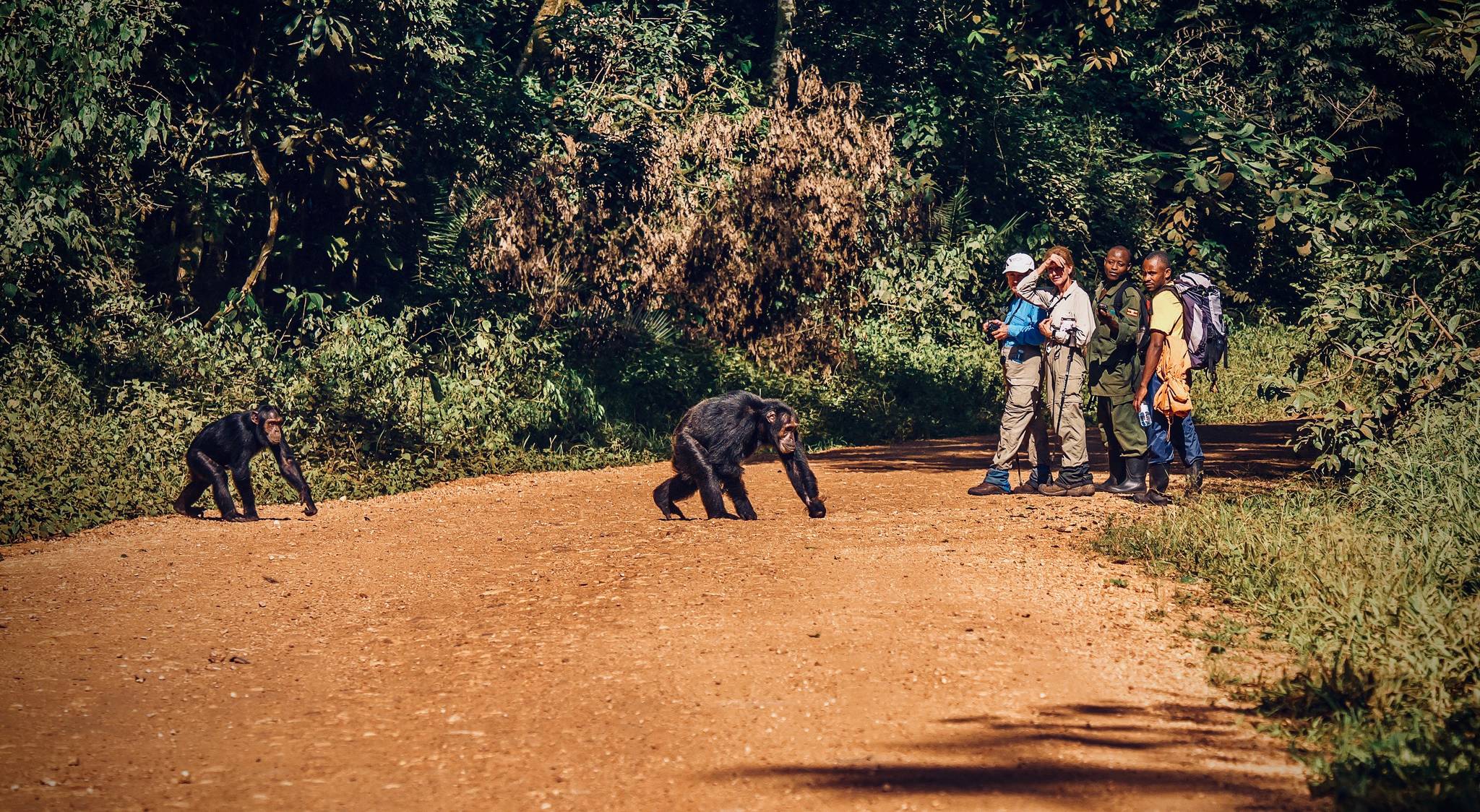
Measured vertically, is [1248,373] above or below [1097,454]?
above

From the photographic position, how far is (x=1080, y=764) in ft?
15.1

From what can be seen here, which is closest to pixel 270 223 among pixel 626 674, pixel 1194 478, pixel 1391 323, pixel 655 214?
pixel 655 214

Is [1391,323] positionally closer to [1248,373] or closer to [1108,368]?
[1108,368]

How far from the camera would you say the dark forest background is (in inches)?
448

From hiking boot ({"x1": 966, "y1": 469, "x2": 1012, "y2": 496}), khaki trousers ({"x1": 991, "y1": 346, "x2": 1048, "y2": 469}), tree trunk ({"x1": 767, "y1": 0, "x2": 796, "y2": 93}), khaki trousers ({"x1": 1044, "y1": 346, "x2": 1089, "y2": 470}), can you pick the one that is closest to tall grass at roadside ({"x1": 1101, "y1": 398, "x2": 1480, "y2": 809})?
khaki trousers ({"x1": 1044, "y1": 346, "x2": 1089, "y2": 470})

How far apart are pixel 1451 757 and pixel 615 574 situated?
4.80m

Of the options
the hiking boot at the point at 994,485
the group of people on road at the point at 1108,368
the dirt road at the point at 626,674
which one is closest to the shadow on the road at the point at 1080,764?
the dirt road at the point at 626,674

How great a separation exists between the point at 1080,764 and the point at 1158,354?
5528 millimetres

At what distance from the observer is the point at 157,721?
5.47 metres

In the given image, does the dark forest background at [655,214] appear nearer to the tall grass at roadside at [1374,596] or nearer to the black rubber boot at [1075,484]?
the tall grass at roadside at [1374,596]

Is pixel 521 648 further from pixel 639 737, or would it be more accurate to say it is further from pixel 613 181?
pixel 613 181

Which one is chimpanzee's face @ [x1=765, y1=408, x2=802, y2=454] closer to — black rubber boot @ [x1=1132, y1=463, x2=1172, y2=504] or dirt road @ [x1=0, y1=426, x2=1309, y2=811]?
dirt road @ [x1=0, y1=426, x2=1309, y2=811]

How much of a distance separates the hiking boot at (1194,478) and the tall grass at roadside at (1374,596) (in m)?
0.45

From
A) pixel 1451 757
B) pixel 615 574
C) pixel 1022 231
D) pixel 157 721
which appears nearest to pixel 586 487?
pixel 615 574
